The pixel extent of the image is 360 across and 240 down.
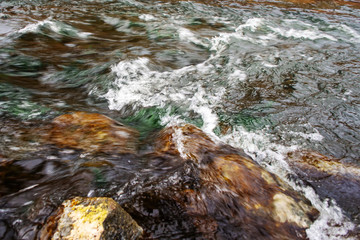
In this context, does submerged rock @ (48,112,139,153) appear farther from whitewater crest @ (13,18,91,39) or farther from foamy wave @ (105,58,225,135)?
whitewater crest @ (13,18,91,39)

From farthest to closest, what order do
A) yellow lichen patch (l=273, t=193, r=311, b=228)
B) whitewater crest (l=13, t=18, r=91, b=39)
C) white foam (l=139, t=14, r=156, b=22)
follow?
white foam (l=139, t=14, r=156, b=22), whitewater crest (l=13, t=18, r=91, b=39), yellow lichen patch (l=273, t=193, r=311, b=228)

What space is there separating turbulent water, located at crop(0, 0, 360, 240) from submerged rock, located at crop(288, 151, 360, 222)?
4.3 inches

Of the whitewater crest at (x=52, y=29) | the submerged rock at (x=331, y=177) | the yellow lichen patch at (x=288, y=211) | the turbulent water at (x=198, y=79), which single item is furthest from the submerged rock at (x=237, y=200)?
the whitewater crest at (x=52, y=29)

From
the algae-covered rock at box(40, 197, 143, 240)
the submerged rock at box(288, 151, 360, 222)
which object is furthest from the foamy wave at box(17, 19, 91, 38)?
the algae-covered rock at box(40, 197, 143, 240)

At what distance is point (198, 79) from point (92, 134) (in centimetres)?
286

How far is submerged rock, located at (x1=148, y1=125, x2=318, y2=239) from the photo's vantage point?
7.61ft

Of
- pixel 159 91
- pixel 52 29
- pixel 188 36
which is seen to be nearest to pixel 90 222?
pixel 159 91

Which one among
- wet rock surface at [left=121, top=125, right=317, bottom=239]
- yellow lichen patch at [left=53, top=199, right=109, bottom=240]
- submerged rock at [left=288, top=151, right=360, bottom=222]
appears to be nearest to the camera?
yellow lichen patch at [left=53, top=199, right=109, bottom=240]

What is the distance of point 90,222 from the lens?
5.86ft

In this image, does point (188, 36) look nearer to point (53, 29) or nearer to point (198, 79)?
point (198, 79)

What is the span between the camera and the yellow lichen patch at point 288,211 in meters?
2.49

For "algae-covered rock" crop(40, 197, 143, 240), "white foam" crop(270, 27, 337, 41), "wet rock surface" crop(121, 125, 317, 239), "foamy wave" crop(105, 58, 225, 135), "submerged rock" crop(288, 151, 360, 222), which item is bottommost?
"white foam" crop(270, 27, 337, 41)

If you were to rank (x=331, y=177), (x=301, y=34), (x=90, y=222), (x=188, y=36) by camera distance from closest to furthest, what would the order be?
(x=90, y=222), (x=331, y=177), (x=188, y=36), (x=301, y=34)

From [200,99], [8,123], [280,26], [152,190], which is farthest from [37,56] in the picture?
[280,26]
